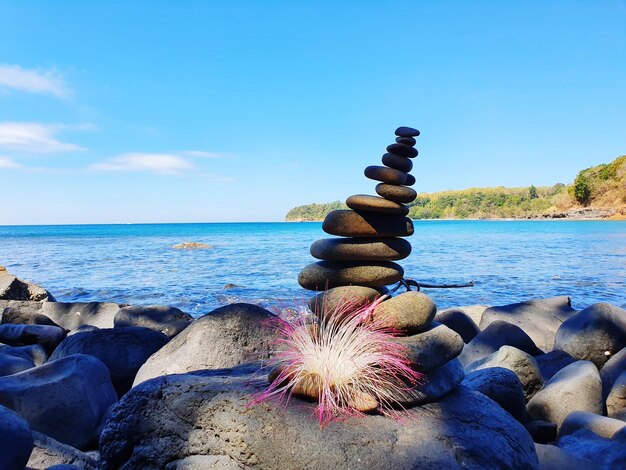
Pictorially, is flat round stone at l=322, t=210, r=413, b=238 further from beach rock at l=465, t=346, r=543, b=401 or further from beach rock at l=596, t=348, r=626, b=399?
beach rock at l=596, t=348, r=626, b=399

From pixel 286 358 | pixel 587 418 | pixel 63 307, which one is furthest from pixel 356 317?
pixel 63 307

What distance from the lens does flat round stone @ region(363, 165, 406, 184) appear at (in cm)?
393

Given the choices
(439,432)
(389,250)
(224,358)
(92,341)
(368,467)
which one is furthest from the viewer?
(92,341)

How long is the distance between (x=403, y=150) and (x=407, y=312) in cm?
139

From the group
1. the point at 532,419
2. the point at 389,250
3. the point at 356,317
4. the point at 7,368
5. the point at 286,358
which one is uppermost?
the point at 389,250

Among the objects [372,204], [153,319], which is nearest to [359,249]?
[372,204]

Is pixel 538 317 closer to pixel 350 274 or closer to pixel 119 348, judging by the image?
pixel 350 274

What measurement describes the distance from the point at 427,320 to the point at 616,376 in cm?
363

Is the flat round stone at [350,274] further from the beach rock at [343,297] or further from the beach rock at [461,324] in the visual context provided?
the beach rock at [461,324]

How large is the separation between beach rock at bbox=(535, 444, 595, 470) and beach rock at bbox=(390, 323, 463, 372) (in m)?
1.01

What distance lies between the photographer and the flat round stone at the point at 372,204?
3.85 meters

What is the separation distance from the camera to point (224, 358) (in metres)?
4.86

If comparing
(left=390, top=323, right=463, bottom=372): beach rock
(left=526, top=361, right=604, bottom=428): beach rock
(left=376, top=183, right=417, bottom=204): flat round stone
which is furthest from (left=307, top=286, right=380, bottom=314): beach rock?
(left=526, top=361, right=604, bottom=428): beach rock

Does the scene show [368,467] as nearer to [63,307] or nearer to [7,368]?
[7,368]
